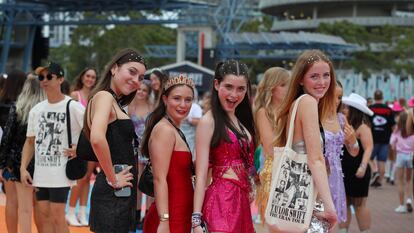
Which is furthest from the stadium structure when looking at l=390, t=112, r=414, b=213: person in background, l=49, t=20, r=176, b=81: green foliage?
l=390, t=112, r=414, b=213: person in background

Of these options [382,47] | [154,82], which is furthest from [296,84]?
[382,47]

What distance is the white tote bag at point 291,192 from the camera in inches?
207

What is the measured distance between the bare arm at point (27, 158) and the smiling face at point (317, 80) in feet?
10.7

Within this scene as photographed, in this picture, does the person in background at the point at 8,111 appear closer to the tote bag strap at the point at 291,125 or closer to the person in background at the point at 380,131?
the tote bag strap at the point at 291,125

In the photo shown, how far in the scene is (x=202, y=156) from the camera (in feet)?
18.2

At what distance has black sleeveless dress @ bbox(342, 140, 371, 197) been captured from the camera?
31.0 feet

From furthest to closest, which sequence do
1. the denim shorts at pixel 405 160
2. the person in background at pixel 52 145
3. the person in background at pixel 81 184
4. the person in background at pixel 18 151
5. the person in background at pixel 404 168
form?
the denim shorts at pixel 405 160 < the person in background at pixel 404 168 < the person in background at pixel 81 184 < the person in background at pixel 18 151 < the person in background at pixel 52 145

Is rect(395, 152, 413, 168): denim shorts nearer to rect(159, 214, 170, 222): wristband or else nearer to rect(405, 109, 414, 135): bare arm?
rect(405, 109, 414, 135): bare arm

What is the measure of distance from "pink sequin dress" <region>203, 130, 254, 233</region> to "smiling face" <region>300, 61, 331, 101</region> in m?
0.57

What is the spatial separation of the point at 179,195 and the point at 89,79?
5.82 metres

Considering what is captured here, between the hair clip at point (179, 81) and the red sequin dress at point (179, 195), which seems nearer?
the red sequin dress at point (179, 195)

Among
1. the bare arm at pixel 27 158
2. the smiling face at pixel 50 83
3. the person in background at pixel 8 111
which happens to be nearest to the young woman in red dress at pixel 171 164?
the smiling face at pixel 50 83

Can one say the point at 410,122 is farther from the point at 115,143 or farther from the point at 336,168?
the point at 115,143

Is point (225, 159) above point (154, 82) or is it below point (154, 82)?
below
